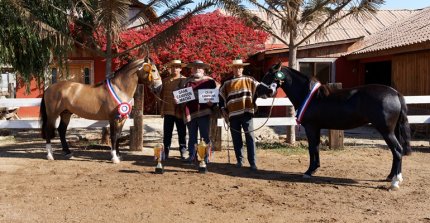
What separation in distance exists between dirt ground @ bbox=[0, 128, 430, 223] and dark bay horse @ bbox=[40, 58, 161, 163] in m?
0.73

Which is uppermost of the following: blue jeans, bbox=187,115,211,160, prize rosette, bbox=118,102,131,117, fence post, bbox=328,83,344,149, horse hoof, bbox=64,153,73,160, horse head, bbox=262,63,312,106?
horse head, bbox=262,63,312,106

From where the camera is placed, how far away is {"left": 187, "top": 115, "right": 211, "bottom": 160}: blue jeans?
23.6 ft

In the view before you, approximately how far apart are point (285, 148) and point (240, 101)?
114 inches

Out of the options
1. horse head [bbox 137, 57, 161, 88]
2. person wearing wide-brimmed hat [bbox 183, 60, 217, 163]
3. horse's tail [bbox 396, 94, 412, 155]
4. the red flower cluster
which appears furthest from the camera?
the red flower cluster

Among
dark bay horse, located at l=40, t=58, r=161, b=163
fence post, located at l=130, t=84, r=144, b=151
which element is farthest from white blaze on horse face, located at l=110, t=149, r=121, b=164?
fence post, located at l=130, t=84, r=144, b=151

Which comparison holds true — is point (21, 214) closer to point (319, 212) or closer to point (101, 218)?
point (101, 218)

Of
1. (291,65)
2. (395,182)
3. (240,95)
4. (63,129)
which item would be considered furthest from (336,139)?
(63,129)

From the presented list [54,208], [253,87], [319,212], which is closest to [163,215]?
[54,208]

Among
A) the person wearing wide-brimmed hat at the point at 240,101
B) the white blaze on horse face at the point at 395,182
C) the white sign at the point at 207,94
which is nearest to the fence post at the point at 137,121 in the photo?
the white sign at the point at 207,94

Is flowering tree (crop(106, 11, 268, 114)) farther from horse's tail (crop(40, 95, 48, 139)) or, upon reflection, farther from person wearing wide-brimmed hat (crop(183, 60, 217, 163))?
person wearing wide-brimmed hat (crop(183, 60, 217, 163))

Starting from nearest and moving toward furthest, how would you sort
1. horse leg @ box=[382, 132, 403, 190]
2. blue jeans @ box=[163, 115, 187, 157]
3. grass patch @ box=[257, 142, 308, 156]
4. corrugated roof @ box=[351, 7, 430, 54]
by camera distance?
horse leg @ box=[382, 132, 403, 190] → blue jeans @ box=[163, 115, 187, 157] → grass patch @ box=[257, 142, 308, 156] → corrugated roof @ box=[351, 7, 430, 54]

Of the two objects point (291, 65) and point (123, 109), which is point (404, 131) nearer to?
point (291, 65)

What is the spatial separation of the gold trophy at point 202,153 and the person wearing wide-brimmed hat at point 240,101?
26.2 inches

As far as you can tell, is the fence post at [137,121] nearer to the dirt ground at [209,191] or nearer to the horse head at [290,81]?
the dirt ground at [209,191]
